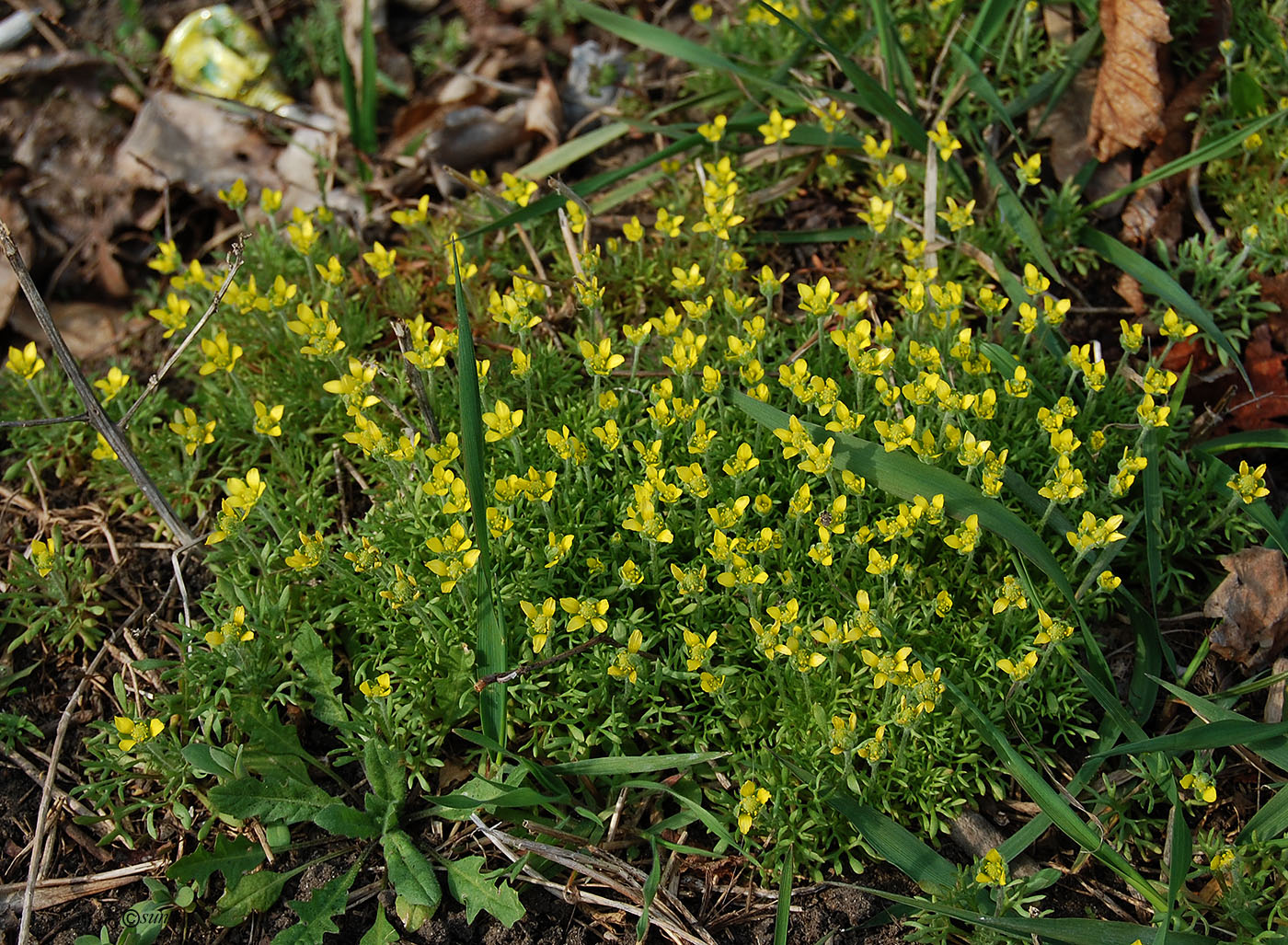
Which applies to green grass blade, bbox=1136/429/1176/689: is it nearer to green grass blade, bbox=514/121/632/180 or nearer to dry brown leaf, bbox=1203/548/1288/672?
dry brown leaf, bbox=1203/548/1288/672

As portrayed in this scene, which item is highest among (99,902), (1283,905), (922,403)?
(922,403)

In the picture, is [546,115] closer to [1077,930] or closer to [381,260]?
[381,260]

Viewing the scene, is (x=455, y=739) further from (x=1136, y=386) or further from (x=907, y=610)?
(x=1136, y=386)

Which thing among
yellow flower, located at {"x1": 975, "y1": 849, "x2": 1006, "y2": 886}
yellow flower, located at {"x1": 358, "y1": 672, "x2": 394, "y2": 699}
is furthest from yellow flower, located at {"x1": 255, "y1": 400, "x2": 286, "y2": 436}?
yellow flower, located at {"x1": 975, "y1": 849, "x2": 1006, "y2": 886}

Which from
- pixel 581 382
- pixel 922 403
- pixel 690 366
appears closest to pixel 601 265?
pixel 581 382

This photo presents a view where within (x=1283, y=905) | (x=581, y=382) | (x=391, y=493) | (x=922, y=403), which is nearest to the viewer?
(x=1283, y=905)

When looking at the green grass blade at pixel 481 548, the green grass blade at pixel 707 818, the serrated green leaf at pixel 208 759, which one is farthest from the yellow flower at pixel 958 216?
the serrated green leaf at pixel 208 759
